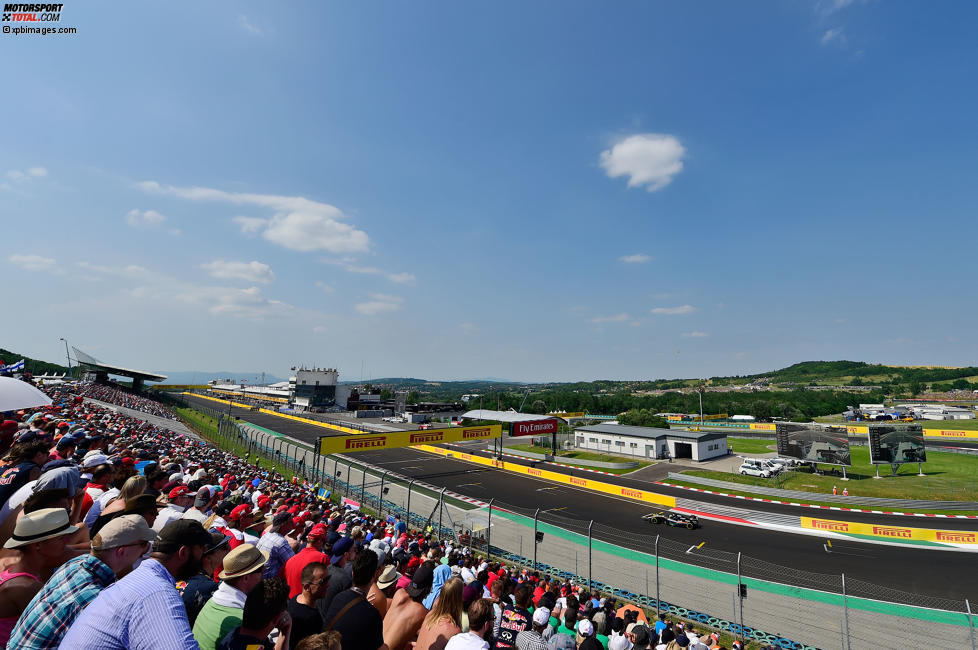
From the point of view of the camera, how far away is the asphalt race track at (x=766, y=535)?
1655 cm

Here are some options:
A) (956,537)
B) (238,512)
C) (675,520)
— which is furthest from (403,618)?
(956,537)

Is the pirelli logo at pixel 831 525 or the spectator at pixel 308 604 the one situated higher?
the spectator at pixel 308 604

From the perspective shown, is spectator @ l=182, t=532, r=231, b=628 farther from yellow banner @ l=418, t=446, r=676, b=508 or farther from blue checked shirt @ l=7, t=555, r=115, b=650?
yellow banner @ l=418, t=446, r=676, b=508

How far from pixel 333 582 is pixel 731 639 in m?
12.3

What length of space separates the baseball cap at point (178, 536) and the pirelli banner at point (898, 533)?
29.2 metres

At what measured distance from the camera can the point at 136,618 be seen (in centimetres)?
221

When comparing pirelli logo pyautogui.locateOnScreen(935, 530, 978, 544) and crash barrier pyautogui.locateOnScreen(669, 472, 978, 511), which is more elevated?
pirelli logo pyautogui.locateOnScreen(935, 530, 978, 544)

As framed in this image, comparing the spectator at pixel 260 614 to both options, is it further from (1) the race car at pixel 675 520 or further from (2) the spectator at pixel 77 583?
(1) the race car at pixel 675 520

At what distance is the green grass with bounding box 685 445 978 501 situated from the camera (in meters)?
27.9

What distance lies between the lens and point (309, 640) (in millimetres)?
2410

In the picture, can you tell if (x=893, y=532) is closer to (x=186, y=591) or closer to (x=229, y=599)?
(x=229, y=599)

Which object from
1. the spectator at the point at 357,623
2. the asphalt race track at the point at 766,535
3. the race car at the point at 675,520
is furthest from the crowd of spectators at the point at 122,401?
the spectator at the point at 357,623

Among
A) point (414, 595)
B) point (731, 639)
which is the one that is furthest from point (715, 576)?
point (414, 595)

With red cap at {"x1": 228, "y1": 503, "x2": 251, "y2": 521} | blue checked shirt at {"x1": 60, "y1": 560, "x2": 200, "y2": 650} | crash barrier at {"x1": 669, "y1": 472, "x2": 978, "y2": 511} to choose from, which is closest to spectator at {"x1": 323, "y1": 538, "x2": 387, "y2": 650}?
blue checked shirt at {"x1": 60, "y1": 560, "x2": 200, "y2": 650}
